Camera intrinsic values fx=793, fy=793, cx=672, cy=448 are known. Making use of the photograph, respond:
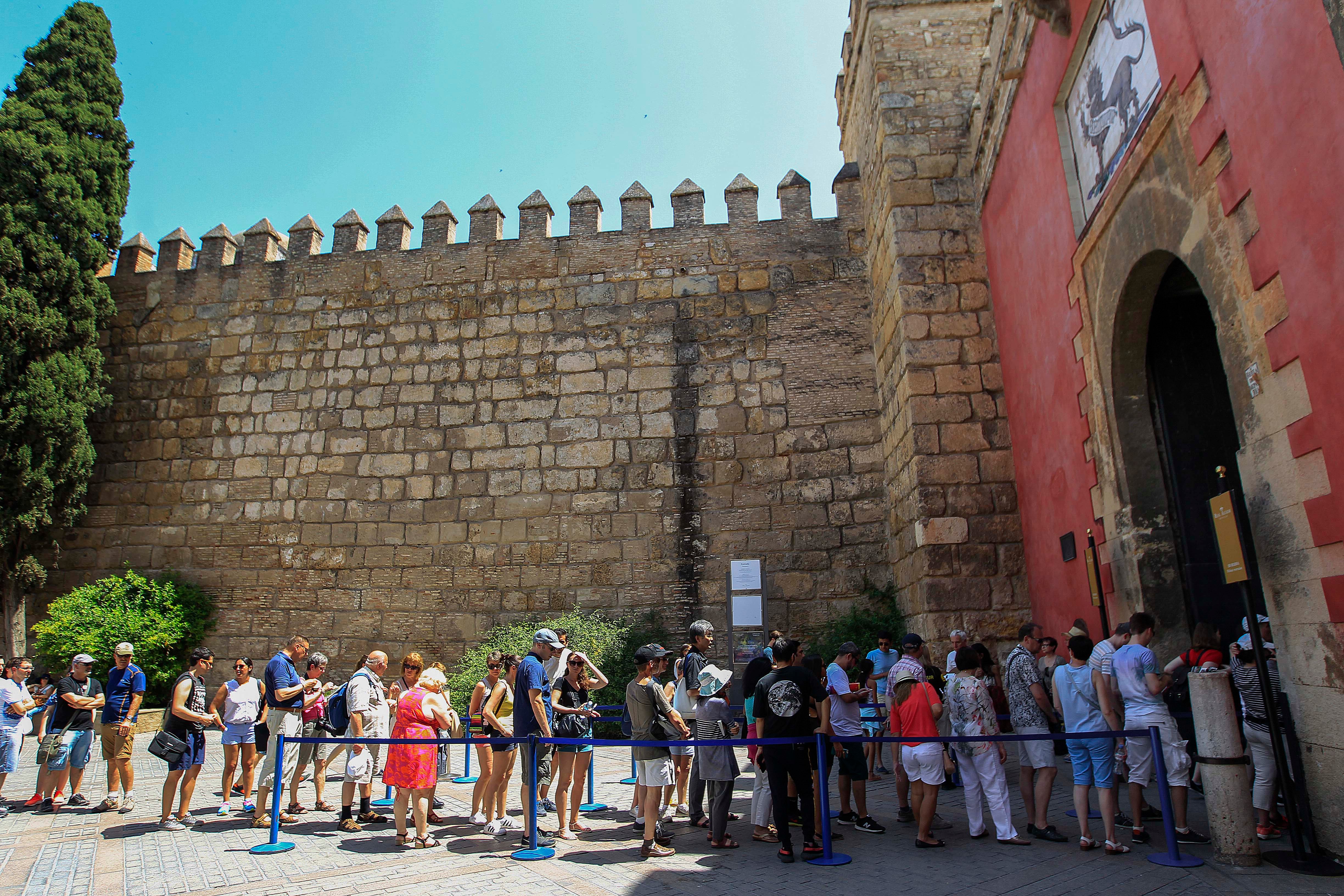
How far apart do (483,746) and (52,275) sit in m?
9.40

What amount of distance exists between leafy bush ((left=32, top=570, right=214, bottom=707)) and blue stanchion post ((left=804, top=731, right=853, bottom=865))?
29.0ft

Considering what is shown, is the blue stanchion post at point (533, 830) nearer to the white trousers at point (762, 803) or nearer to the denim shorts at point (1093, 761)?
the white trousers at point (762, 803)

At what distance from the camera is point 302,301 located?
11203 mm

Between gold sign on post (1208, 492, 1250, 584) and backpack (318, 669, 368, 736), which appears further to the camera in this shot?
backpack (318, 669, 368, 736)

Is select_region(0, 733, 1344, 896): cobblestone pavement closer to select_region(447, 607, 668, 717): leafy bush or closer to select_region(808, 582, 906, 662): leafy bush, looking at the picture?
select_region(808, 582, 906, 662): leafy bush

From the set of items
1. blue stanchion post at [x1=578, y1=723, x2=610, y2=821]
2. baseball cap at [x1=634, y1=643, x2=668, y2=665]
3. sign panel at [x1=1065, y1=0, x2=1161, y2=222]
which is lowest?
blue stanchion post at [x1=578, y1=723, x2=610, y2=821]

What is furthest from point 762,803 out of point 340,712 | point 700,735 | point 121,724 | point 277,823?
point 121,724

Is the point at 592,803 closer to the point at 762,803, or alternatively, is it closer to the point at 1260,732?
the point at 762,803

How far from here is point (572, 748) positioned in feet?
16.2

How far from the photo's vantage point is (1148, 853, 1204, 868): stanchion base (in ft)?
12.3

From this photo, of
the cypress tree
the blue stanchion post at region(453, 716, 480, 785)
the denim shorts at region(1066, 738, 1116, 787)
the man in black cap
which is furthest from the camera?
the cypress tree

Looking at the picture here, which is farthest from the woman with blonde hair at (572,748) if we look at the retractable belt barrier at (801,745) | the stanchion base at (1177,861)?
the stanchion base at (1177,861)

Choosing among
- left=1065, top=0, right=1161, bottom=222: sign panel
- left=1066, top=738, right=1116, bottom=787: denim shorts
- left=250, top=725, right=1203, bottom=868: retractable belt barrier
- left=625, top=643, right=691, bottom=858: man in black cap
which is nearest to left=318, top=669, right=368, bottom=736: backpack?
left=250, top=725, right=1203, bottom=868: retractable belt barrier

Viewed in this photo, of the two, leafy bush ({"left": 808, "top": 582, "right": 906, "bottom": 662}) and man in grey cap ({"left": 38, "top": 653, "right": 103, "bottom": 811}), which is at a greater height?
leafy bush ({"left": 808, "top": 582, "right": 906, "bottom": 662})
